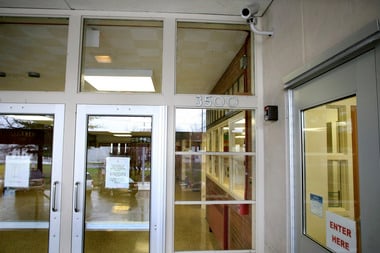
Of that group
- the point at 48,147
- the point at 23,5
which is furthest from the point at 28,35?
the point at 48,147

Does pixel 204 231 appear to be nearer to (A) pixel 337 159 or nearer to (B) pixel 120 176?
(B) pixel 120 176

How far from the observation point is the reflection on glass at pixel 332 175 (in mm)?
1530

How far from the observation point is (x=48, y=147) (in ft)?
8.89

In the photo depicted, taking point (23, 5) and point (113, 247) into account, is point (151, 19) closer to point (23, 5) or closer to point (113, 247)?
point (23, 5)

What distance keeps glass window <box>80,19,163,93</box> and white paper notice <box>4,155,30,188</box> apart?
0.96 m

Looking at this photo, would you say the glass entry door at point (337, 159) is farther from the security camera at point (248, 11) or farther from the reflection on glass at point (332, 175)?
the security camera at point (248, 11)

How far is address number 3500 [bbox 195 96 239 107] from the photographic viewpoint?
278 centimetres

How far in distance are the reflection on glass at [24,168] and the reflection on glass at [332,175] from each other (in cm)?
242

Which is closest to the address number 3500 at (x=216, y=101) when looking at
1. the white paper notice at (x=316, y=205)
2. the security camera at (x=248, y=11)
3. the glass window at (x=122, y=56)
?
the glass window at (x=122, y=56)

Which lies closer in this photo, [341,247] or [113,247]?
[341,247]

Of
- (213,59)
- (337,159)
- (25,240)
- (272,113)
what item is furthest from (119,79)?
(337,159)

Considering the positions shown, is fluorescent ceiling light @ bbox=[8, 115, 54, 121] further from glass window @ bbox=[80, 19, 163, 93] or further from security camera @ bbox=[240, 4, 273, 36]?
security camera @ bbox=[240, 4, 273, 36]

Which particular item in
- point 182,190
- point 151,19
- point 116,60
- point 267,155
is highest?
point 151,19

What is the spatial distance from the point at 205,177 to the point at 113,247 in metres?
1.17
